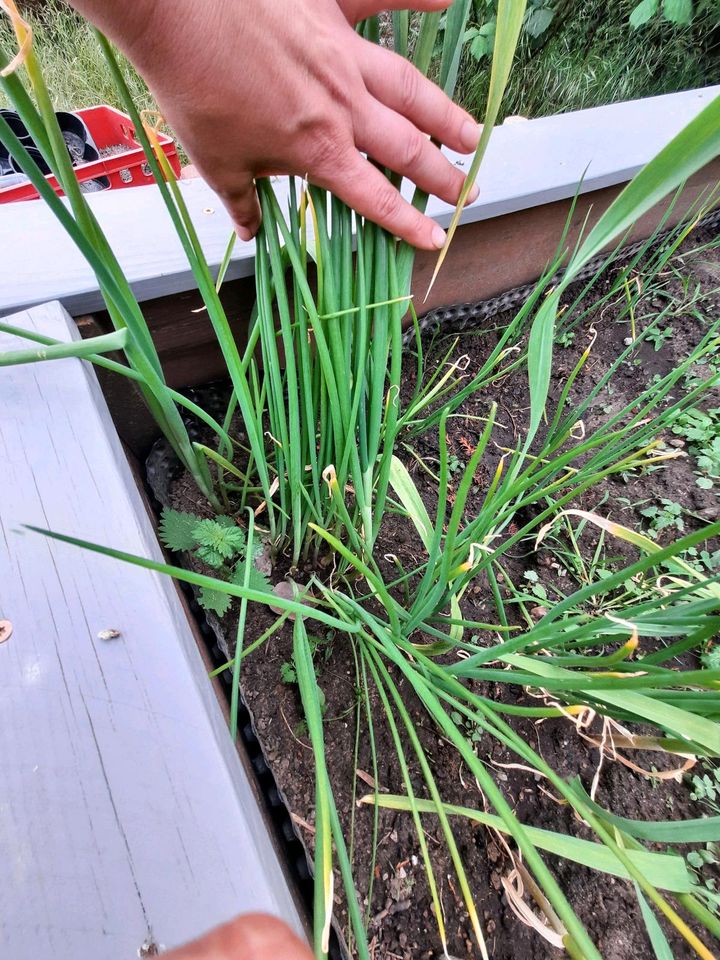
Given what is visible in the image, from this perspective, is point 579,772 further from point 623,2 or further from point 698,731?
point 623,2

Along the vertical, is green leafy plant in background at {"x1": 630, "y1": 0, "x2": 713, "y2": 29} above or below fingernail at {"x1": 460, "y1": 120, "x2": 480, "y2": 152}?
above

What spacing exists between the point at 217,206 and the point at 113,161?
644 mm

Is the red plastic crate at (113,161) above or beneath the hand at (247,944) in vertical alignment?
above

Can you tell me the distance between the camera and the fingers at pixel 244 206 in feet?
1.63

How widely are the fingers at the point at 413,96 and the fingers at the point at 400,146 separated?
26 mm

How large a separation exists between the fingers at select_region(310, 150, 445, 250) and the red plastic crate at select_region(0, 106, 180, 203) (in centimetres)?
62

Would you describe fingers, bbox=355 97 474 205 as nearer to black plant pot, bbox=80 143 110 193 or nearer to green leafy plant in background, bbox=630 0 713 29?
black plant pot, bbox=80 143 110 193

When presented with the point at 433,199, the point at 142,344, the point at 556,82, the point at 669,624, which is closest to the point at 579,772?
the point at 669,624

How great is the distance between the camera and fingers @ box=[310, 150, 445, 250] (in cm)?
48

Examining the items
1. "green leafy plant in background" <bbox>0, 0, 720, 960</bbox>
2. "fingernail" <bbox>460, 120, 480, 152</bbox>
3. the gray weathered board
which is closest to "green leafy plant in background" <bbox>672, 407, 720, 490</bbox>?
"green leafy plant in background" <bbox>0, 0, 720, 960</bbox>

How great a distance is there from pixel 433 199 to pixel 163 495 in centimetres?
61

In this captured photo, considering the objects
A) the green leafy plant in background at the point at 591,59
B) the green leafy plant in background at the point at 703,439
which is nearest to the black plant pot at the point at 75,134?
the green leafy plant in background at the point at 591,59

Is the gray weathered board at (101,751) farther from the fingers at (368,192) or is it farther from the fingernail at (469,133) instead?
the fingernail at (469,133)

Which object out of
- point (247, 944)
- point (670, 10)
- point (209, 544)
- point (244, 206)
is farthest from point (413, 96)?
point (670, 10)
